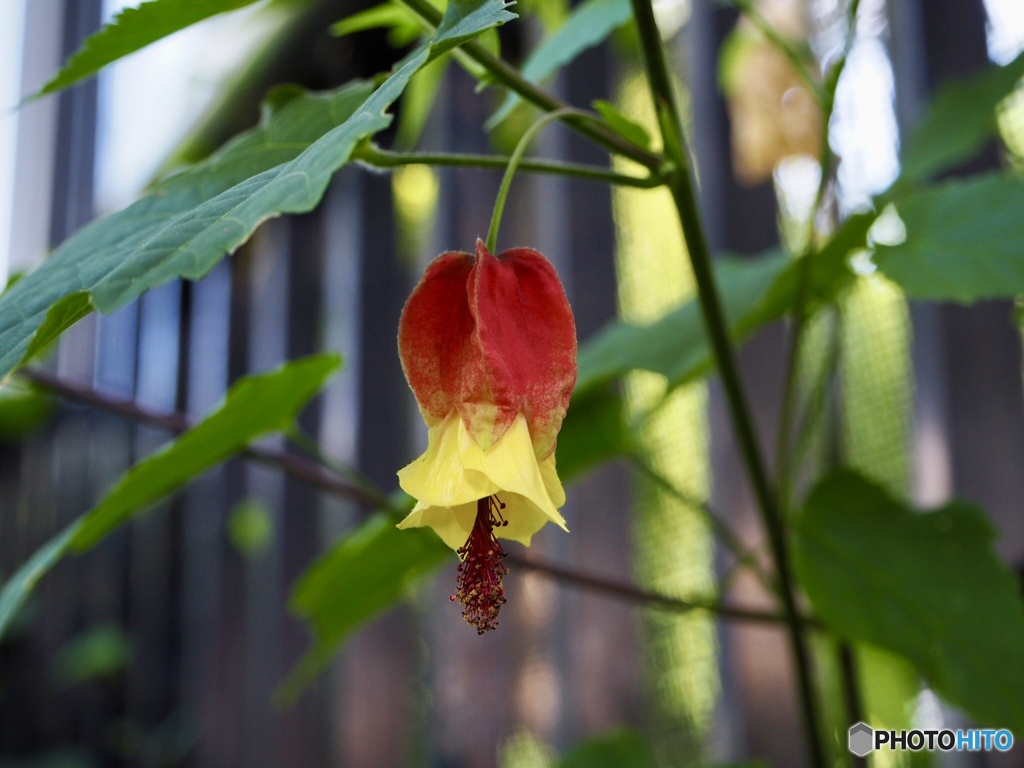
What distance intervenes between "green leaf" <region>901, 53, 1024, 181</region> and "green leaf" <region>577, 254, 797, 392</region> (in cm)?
12

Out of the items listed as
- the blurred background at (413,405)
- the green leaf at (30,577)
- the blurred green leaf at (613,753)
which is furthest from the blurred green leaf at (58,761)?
the green leaf at (30,577)

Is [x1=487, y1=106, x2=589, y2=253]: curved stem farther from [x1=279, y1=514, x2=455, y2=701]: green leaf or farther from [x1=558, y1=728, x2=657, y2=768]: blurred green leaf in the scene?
[x1=558, y1=728, x2=657, y2=768]: blurred green leaf

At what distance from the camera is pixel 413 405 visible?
1647mm

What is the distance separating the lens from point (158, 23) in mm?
345

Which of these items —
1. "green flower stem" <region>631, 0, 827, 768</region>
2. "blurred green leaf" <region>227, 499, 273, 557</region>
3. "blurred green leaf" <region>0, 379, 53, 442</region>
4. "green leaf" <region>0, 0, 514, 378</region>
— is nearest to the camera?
"green leaf" <region>0, 0, 514, 378</region>

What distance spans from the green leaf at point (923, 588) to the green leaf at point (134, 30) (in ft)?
1.23

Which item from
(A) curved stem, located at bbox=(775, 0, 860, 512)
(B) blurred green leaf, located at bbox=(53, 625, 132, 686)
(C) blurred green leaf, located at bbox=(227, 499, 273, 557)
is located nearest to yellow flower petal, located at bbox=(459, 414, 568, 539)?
(A) curved stem, located at bbox=(775, 0, 860, 512)

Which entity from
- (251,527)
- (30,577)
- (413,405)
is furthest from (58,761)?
(30,577)

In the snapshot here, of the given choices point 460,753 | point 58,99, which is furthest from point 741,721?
point 58,99

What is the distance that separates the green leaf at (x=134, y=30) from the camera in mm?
337

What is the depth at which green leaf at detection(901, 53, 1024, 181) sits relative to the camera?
0.61m

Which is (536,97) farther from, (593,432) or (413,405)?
(413,405)

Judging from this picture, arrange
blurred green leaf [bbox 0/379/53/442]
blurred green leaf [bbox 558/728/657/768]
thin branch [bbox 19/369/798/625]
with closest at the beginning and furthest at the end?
thin branch [bbox 19/369/798/625] < blurred green leaf [bbox 558/728/657/768] < blurred green leaf [bbox 0/379/53/442]

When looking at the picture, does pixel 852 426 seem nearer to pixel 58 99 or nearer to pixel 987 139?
pixel 987 139
